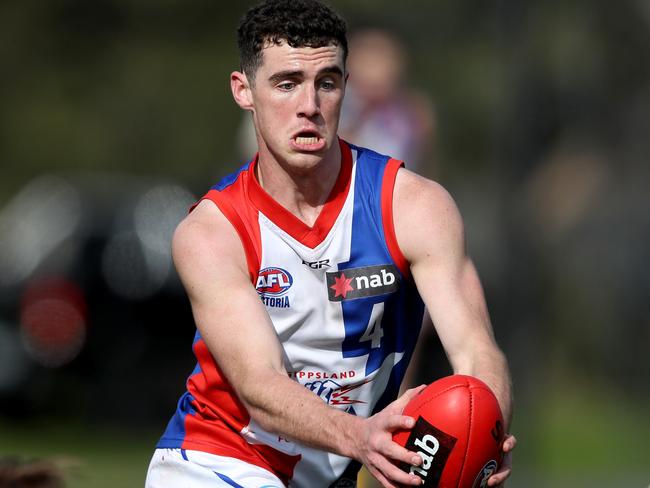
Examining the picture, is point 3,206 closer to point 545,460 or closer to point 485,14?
point 485,14

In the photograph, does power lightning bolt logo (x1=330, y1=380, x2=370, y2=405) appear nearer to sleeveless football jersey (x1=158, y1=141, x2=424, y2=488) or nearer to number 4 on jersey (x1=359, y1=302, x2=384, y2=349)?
sleeveless football jersey (x1=158, y1=141, x2=424, y2=488)

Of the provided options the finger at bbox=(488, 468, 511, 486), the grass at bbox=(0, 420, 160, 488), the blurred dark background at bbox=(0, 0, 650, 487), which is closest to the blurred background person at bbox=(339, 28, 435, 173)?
the blurred dark background at bbox=(0, 0, 650, 487)

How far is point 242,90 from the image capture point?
16.6ft

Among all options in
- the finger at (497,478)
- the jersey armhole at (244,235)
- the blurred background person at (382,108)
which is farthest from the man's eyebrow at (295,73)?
the blurred background person at (382,108)

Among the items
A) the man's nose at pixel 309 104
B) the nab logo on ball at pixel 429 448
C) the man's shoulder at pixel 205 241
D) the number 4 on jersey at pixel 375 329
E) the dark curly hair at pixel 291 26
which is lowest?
the nab logo on ball at pixel 429 448

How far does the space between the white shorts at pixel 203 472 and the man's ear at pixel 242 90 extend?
1277 millimetres

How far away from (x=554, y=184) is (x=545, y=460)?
28.6ft

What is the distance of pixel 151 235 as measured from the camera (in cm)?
1098

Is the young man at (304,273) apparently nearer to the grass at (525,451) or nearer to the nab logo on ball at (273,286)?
the nab logo on ball at (273,286)

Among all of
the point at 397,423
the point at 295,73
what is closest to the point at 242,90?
the point at 295,73

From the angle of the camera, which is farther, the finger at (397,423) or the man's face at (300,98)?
the man's face at (300,98)

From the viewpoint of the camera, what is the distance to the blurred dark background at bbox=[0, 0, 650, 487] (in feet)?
35.6

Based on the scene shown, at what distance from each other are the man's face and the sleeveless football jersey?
0.67 ft

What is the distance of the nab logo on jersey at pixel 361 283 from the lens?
485 cm
